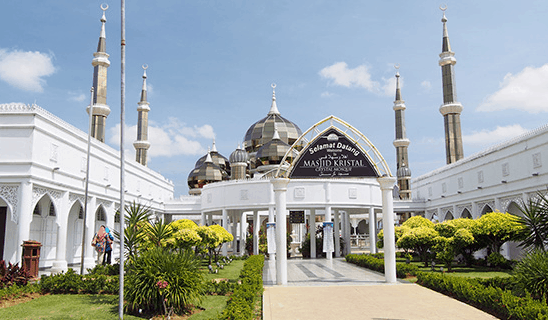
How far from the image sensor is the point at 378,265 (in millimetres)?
21156

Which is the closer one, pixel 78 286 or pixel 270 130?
pixel 78 286

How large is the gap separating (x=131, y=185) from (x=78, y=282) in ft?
80.8

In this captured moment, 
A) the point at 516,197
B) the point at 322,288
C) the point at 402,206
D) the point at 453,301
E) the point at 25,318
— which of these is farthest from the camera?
the point at 402,206

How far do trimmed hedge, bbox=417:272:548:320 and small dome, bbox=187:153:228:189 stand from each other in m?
47.6

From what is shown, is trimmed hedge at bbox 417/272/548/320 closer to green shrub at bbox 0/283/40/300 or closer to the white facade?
green shrub at bbox 0/283/40/300

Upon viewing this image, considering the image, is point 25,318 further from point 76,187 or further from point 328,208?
point 328,208

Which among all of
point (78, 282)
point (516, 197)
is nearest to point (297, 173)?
point (78, 282)

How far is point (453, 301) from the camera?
1212 cm

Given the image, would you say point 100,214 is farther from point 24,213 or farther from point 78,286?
point 78,286

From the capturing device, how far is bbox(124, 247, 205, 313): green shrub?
34.6 feet

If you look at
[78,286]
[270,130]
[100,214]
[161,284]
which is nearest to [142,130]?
[270,130]

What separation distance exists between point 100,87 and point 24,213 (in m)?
20.8

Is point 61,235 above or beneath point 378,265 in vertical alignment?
above

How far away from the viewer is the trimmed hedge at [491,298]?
884 cm
